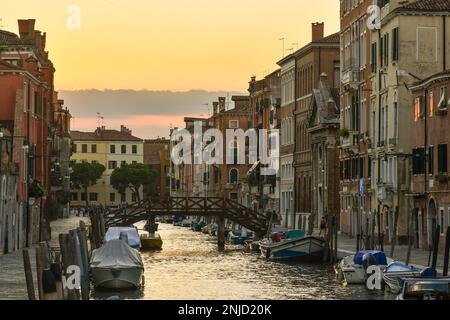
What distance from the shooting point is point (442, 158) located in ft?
161

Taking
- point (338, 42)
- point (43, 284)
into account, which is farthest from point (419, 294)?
point (338, 42)

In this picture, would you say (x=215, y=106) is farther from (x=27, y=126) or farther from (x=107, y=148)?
Answer: (x=27, y=126)

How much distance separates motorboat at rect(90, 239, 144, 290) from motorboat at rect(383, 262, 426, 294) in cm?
786

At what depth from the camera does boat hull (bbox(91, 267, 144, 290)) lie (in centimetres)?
4194

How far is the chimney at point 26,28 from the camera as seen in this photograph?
8900cm

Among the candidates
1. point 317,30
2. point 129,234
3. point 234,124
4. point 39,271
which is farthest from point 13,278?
point 234,124

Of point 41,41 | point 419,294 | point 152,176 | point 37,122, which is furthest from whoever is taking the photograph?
point 152,176

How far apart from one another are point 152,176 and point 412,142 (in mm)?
118202

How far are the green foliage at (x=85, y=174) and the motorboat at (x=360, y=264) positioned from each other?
127257 millimetres

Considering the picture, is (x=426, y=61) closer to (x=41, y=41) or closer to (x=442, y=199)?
(x=442, y=199)

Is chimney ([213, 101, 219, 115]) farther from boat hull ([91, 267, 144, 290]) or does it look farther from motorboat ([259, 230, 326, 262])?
boat hull ([91, 267, 144, 290])

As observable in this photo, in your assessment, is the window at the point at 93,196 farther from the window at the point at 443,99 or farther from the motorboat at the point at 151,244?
the window at the point at 443,99

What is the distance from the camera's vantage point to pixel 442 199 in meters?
49.2

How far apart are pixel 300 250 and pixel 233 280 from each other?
10.3 meters
